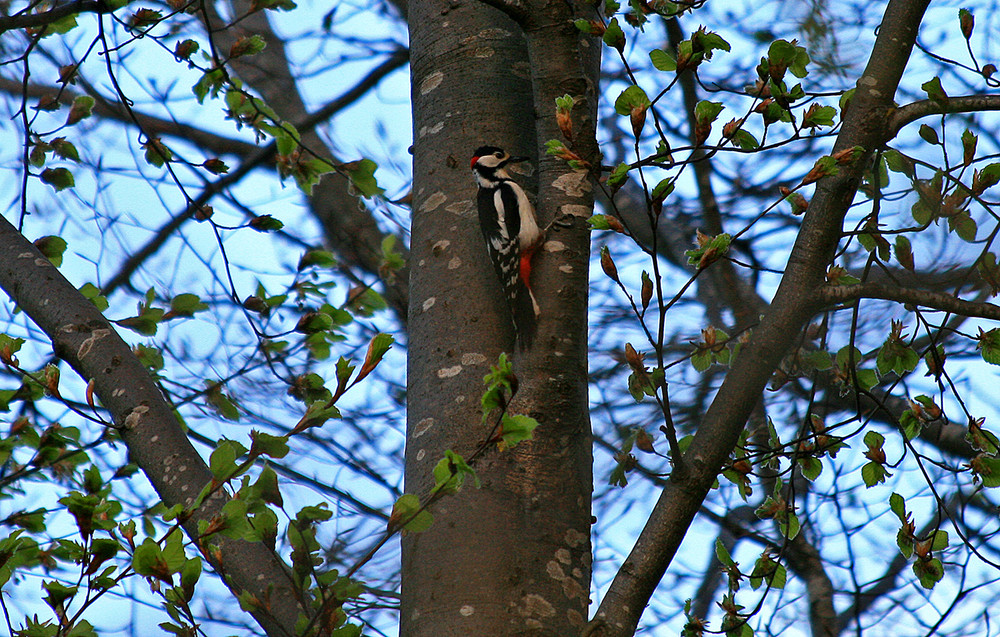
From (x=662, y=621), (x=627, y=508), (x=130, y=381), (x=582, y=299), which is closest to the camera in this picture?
(x=582, y=299)

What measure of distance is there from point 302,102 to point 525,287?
219 inches

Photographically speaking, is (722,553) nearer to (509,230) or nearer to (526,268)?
(526,268)

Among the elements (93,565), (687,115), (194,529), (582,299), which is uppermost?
(687,115)

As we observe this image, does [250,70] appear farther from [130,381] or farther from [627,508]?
[130,381]

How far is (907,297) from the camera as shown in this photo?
1980 mm

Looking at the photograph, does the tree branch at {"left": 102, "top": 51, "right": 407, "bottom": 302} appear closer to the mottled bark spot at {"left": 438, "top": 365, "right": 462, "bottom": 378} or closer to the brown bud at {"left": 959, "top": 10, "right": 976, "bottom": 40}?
the mottled bark spot at {"left": 438, "top": 365, "right": 462, "bottom": 378}

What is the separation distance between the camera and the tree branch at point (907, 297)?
1909 millimetres

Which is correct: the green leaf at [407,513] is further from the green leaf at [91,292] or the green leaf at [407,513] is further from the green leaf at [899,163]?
the green leaf at [91,292]

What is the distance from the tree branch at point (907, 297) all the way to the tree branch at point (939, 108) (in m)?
0.36

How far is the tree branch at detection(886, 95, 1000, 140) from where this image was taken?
2.03m

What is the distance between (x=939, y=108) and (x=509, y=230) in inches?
42.0

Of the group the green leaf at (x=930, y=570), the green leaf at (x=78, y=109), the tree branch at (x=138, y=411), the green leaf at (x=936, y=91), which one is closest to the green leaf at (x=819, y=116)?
the green leaf at (x=936, y=91)

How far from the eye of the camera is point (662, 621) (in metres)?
4.62

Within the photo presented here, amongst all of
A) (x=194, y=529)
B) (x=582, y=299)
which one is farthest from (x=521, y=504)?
(x=194, y=529)
